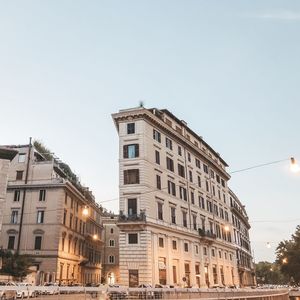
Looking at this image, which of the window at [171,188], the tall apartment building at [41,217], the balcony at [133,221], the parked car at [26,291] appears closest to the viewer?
the parked car at [26,291]

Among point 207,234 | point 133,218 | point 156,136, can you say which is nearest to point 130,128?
point 156,136

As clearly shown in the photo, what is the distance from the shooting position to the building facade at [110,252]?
77.1 meters

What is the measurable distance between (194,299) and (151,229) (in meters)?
14.8

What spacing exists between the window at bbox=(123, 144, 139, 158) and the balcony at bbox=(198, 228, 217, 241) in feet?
49.6

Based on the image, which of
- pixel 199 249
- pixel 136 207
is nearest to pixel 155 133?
pixel 136 207

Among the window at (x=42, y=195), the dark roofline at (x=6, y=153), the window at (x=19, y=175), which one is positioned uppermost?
the window at (x=19, y=175)

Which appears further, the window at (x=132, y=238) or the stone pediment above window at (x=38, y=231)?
the stone pediment above window at (x=38, y=231)

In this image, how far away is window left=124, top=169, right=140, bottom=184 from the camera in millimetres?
40781

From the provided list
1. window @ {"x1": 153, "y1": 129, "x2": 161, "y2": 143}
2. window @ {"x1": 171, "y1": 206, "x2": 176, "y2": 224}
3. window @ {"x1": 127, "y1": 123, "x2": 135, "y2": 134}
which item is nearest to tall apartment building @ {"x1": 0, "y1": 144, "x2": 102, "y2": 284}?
window @ {"x1": 127, "y1": 123, "x2": 135, "y2": 134}

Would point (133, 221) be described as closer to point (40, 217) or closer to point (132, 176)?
point (132, 176)

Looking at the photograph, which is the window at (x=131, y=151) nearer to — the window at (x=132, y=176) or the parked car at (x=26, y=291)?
the window at (x=132, y=176)

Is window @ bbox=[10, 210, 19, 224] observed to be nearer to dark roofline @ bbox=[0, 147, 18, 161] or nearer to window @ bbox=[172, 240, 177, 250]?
dark roofline @ bbox=[0, 147, 18, 161]

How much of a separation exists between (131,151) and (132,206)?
6469 mm

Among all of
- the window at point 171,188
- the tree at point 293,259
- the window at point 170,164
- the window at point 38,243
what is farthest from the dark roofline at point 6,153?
the tree at point 293,259
